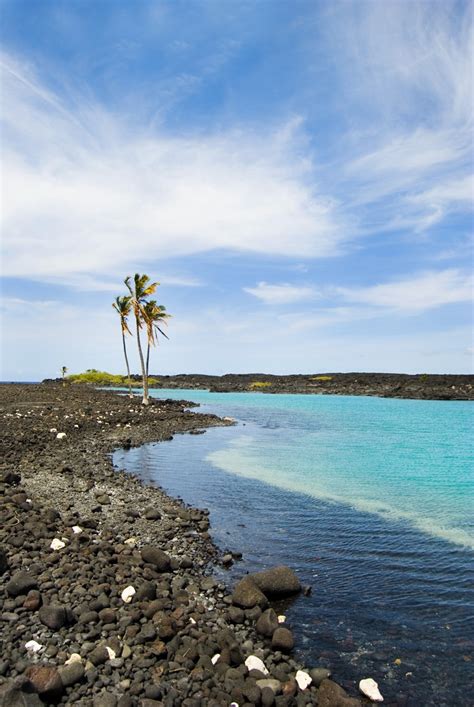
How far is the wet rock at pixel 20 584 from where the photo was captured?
749 cm

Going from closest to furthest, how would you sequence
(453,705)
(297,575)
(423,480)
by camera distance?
1. (453,705)
2. (297,575)
3. (423,480)

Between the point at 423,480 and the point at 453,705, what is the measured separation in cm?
1511

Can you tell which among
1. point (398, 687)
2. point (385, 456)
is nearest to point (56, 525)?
point (398, 687)

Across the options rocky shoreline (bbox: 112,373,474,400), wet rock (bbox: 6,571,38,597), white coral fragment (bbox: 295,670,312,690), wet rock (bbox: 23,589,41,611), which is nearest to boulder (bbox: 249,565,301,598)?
white coral fragment (bbox: 295,670,312,690)

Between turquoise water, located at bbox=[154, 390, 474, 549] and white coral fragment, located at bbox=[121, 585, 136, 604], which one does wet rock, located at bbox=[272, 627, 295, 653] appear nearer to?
white coral fragment, located at bbox=[121, 585, 136, 604]

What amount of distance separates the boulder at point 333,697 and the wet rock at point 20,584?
471 centimetres

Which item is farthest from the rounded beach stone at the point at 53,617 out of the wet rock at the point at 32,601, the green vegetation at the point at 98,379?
the green vegetation at the point at 98,379

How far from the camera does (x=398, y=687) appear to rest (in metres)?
6.30

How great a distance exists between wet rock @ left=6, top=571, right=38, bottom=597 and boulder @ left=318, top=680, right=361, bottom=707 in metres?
4.71

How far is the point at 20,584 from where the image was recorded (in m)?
7.57

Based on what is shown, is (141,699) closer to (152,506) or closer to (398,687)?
(398,687)

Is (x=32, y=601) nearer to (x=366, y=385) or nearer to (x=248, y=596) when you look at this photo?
(x=248, y=596)

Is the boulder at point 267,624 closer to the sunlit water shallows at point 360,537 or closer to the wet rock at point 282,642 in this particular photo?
the wet rock at point 282,642

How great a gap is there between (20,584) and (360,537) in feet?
27.2
